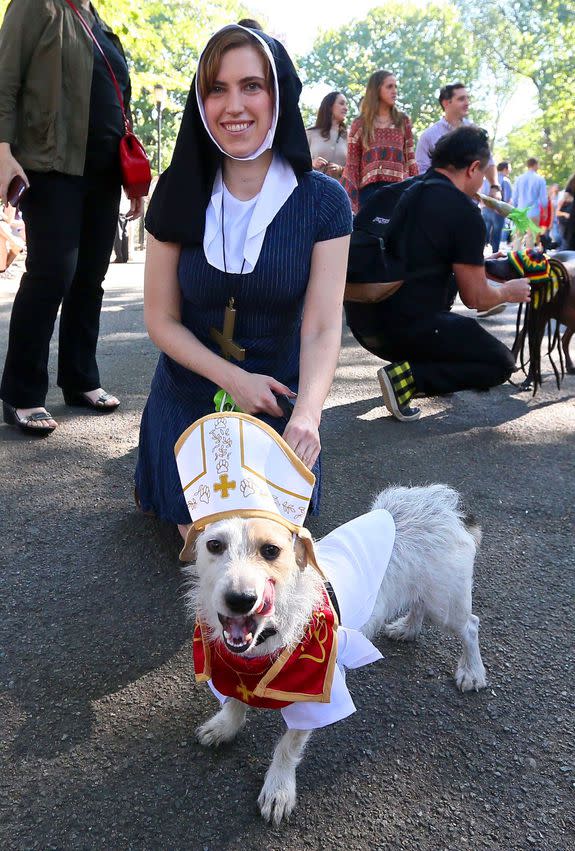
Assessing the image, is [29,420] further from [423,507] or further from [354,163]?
[354,163]

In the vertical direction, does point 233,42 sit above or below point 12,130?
above

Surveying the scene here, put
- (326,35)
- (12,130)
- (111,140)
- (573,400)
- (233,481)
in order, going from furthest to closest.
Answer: (326,35) < (573,400) < (111,140) < (12,130) < (233,481)

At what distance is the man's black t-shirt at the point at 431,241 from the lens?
4.42m

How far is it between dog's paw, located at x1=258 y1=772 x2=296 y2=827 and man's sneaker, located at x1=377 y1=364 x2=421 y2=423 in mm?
3130

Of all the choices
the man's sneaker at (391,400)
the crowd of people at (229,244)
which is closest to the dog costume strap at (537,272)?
the crowd of people at (229,244)

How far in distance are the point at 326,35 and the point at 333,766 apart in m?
68.9

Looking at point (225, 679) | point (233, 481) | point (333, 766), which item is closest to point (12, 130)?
point (233, 481)

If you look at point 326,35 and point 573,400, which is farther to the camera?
point 326,35

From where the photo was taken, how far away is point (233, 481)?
1.66m

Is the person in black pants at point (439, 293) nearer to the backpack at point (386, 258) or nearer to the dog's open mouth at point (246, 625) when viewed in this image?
the backpack at point (386, 258)

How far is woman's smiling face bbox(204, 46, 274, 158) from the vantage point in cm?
234

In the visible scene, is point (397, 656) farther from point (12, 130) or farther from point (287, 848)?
point (12, 130)

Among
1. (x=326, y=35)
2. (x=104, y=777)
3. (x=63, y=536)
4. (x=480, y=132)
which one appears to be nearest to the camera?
(x=104, y=777)

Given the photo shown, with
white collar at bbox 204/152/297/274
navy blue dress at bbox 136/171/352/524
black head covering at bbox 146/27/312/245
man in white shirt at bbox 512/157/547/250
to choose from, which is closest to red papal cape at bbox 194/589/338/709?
navy blue dress at bbox 136/171/352/524
